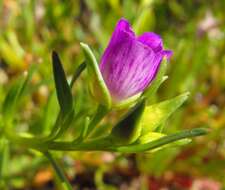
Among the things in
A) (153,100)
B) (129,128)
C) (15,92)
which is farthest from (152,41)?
(153,100)

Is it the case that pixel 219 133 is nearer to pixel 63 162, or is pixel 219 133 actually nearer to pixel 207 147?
pixel 207 147

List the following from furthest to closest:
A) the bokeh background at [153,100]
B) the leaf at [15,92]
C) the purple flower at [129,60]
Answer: the bokeh background at [153,100], the leaf at [15,92], the purple flower at [129,60]

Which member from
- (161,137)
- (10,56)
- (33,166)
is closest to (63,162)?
(33,166)

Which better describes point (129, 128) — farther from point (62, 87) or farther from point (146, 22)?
point (146, 22)

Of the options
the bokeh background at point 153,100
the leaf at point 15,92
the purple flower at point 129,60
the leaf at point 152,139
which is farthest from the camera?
the bokeh background at point 153,100

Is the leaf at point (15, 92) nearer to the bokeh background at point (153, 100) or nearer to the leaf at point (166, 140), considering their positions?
the leaf at point (166, 140)

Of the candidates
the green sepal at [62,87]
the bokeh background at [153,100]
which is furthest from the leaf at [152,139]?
the bokeh background at [153,100]
